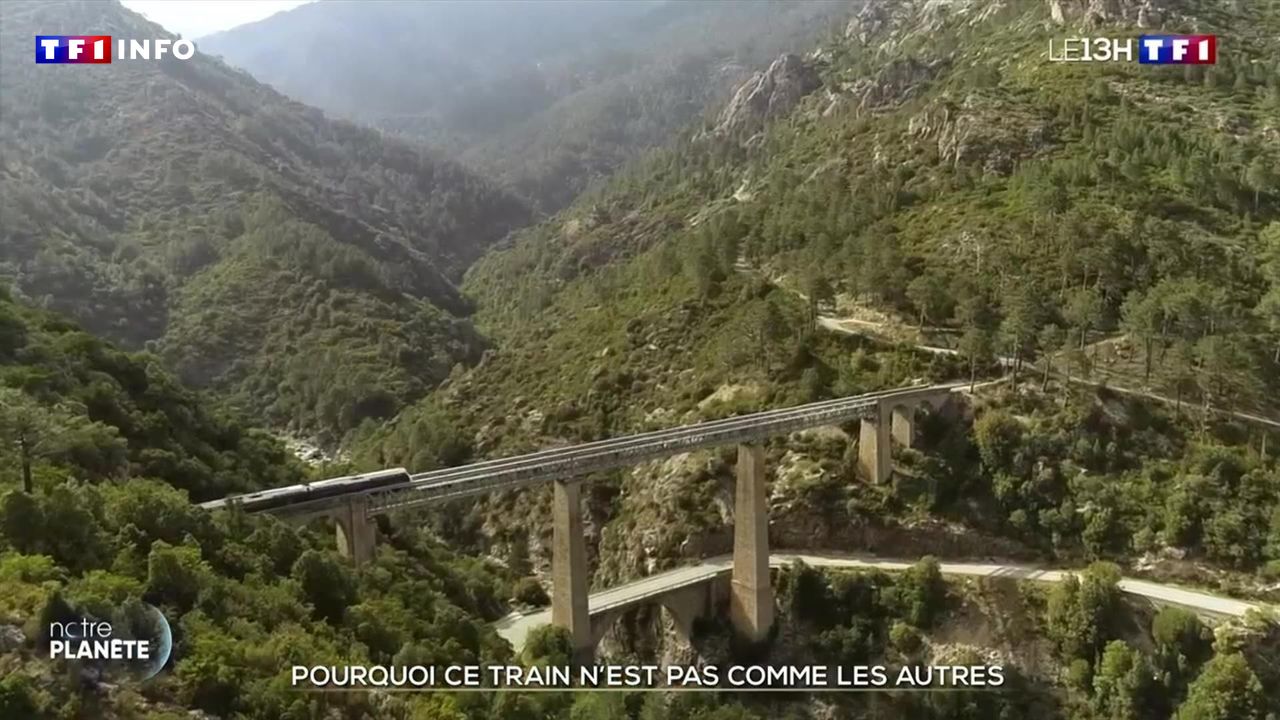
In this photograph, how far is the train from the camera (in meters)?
34.9

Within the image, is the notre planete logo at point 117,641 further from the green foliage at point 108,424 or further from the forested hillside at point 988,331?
the forested hillside at point 988,331

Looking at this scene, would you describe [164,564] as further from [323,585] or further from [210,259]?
[210,259]

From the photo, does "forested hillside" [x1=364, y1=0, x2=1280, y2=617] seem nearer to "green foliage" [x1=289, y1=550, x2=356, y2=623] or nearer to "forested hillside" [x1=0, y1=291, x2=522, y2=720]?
"forested hillside" [x1=0, y1=291, x2=522, y2=720]

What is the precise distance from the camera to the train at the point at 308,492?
34.9 meters

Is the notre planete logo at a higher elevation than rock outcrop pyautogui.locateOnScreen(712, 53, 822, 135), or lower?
lower

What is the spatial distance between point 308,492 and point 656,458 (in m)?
18.2

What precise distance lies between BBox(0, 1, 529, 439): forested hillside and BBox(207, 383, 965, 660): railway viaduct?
57623 mm

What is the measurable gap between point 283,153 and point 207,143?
2974 cm

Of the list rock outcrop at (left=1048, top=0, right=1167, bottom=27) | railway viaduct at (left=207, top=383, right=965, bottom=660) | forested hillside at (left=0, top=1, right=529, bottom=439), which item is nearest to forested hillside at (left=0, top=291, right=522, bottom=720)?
railway viaduct at (left=207, top=383, right=965, bottom=660)

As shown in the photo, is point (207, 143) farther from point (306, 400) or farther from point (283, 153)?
point (306, 400)

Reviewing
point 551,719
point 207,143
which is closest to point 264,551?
point 551,719

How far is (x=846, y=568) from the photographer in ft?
164

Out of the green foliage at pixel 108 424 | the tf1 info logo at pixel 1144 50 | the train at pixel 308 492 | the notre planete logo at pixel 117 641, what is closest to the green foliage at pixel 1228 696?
the train at pixel 308 492

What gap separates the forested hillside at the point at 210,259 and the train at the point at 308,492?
5950 centimetres
